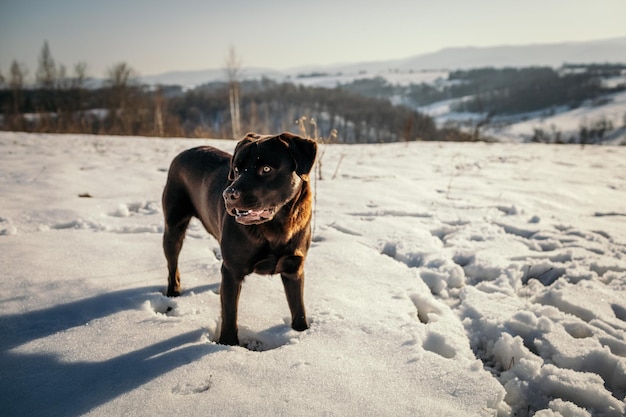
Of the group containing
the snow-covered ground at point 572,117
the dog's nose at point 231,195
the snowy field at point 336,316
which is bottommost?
the snowy field at point 336,316

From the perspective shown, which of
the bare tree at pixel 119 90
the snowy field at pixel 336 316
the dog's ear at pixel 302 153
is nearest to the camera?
the snowy field at pixel 336 316

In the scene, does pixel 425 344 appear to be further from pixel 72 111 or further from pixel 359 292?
pixel 72 111

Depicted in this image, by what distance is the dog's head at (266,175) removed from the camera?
2.11 metres

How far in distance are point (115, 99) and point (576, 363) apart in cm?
6092

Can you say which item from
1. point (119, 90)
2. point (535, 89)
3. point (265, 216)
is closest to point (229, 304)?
point (265, 216)

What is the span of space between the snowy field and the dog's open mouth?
0.89 metres

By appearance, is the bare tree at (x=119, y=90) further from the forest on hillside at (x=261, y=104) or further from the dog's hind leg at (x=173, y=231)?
the dog's hind leg at (x=173, y=231)

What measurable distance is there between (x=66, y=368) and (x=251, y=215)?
4.57 feet

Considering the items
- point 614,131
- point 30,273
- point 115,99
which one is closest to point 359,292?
point 30,273

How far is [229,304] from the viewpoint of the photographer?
7.92 ft

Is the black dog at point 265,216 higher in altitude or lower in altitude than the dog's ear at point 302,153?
lower

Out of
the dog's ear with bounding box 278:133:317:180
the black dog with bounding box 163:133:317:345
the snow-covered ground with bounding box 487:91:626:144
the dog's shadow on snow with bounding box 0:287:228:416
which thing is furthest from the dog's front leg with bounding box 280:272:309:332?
the snow-covered ground with bounding box 487:91:626:144

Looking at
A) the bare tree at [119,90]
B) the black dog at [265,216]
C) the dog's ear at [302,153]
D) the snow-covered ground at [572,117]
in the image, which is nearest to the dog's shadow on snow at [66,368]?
the black dog at [265,216]

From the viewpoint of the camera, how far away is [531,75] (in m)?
178
